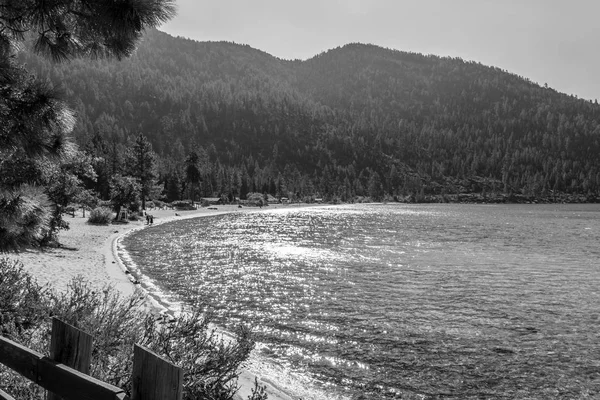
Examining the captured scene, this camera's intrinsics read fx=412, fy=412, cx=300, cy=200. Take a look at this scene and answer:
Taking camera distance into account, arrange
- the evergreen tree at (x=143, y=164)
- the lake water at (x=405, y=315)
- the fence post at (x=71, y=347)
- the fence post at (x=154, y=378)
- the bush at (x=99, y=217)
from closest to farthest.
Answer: the fence post at (x=154, y=378), the fence post at (x=71, y=347), the lake water at (x=405, y=315), the bush at (x=99, y=217), the evergreen tree at (x=143, y=164)

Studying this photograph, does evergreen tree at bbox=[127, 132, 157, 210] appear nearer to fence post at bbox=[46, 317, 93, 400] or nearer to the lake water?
the lake water

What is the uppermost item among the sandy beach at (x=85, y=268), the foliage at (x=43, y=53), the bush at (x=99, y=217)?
the foliage at (x=43, y=53)

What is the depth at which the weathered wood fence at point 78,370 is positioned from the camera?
221cm

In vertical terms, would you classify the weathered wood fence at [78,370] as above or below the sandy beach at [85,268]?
above

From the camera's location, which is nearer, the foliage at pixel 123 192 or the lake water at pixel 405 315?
the lake water at pixel 405 315

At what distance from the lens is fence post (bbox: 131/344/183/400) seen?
2195mm

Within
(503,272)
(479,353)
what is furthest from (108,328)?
(503,272)

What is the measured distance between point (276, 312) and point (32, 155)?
12.1m

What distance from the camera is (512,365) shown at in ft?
38.3

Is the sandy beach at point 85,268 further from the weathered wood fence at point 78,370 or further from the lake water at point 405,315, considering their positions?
the weathered wood fence at point 78,370

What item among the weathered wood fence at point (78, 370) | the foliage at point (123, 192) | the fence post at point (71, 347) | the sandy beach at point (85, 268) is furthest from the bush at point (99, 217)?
the fence post at point (71, 347)

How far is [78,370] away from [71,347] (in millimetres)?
164

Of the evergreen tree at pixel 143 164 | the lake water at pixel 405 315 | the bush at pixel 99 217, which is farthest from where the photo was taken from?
the evergreen tree at pixel 143 164

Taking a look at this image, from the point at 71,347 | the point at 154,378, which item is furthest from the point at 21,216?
the point at 154,378
